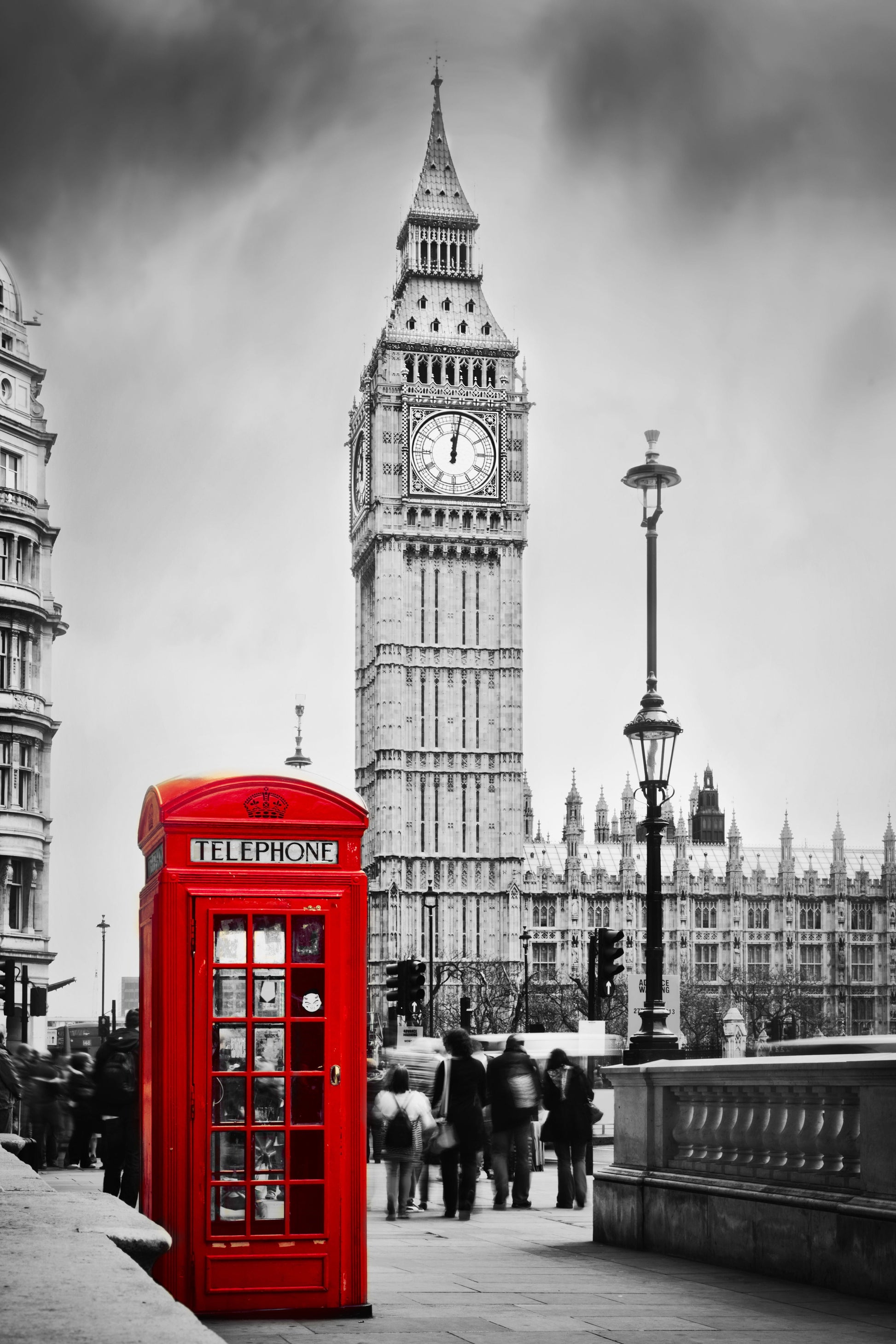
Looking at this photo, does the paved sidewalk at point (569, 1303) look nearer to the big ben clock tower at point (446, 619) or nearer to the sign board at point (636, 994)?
the sign board at point (636, 994)

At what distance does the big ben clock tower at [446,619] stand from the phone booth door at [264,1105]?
89189mm

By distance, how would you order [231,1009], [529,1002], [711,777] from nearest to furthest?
[231,1009] → [529,1002] → [711,777]

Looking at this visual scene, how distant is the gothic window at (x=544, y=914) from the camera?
11075 centimetres

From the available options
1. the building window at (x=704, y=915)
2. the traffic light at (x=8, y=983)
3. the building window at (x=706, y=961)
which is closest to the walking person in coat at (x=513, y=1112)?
the traffic light at (x=8, y=983)

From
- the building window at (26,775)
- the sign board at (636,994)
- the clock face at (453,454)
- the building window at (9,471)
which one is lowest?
the sign board at (636,994)

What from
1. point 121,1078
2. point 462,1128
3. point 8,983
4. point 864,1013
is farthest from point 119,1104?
point 864,1013

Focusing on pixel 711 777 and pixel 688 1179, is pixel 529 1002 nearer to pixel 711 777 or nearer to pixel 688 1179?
pixel 711 777

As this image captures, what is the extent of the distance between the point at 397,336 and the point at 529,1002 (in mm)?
35101

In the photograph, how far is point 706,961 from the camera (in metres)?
115

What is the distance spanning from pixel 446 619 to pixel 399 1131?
84451mm

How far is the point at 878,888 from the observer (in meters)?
119

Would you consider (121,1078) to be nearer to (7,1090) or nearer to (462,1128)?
(462,1128)

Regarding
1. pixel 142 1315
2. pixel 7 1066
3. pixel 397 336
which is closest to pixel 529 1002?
pixel 397 336

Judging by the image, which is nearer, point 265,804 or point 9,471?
point 265,804
